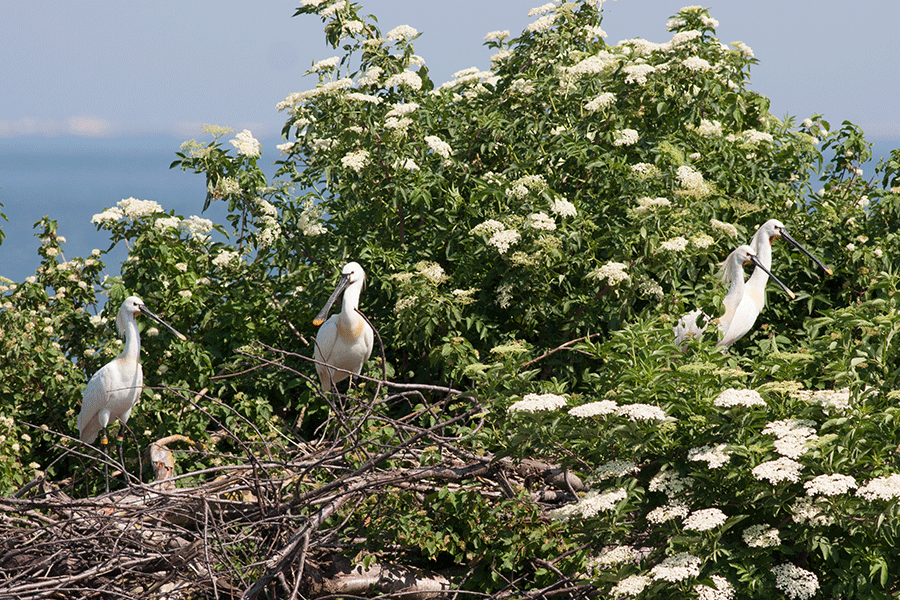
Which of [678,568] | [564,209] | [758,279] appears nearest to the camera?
[678,568]

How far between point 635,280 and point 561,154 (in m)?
1.29

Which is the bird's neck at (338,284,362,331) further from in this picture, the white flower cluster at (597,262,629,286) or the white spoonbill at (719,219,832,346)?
the white spoonbill at (719,219,832,346)

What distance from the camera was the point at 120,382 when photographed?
20.2ft

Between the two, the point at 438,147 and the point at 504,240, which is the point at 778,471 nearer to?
the point at 504,240

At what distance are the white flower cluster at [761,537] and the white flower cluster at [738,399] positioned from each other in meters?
0.45

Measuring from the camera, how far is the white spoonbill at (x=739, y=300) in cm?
568

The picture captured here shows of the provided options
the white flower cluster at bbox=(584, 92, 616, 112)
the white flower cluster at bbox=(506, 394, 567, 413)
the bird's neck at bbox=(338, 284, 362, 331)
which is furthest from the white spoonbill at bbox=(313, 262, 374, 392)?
the white flower cluster at bbox=(506, 394, 567, 413)

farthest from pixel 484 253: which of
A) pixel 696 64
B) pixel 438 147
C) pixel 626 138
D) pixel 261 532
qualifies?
pixel 261 532

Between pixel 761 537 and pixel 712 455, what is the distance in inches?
13.2

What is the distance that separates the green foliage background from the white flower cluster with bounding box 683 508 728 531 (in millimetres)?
754

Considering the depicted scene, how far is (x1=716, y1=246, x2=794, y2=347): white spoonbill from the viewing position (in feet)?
18.6

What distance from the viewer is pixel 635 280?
5.50 m

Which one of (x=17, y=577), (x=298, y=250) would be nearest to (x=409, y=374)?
(x=298, y=250)

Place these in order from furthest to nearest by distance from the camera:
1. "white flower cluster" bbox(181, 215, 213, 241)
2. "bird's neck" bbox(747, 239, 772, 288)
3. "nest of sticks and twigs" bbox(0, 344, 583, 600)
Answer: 1. "white flower cluster" bbox(181, 215, 213, 241)
2. "bird's neck" bbox(747, 239, 772, 288)
3. "nest of sticks and twigs" bbox(0, 344, 583, 600)
